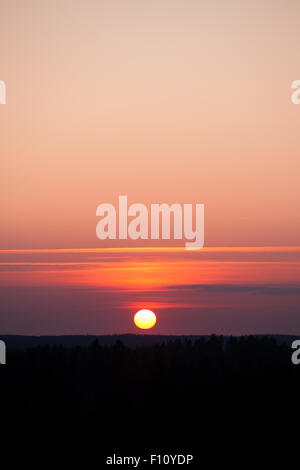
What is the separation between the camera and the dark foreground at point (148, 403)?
101750 mm

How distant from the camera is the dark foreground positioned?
10175 centimetres

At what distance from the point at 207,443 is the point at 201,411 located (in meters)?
7.39

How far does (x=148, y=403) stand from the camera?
112 meters

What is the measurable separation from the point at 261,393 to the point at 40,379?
22540 mm

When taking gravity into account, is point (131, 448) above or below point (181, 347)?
below

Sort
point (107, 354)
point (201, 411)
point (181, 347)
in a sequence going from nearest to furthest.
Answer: point (201, 411) < point (107, 354) < point (181, 347)

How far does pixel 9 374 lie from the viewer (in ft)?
385

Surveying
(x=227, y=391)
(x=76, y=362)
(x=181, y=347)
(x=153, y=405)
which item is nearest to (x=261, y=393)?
(x=227, y=391)

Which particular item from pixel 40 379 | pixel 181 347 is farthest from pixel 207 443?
pixel 181 347

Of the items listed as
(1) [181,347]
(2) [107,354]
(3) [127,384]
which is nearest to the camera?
(3) [127,384]

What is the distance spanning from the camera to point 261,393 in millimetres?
110812
